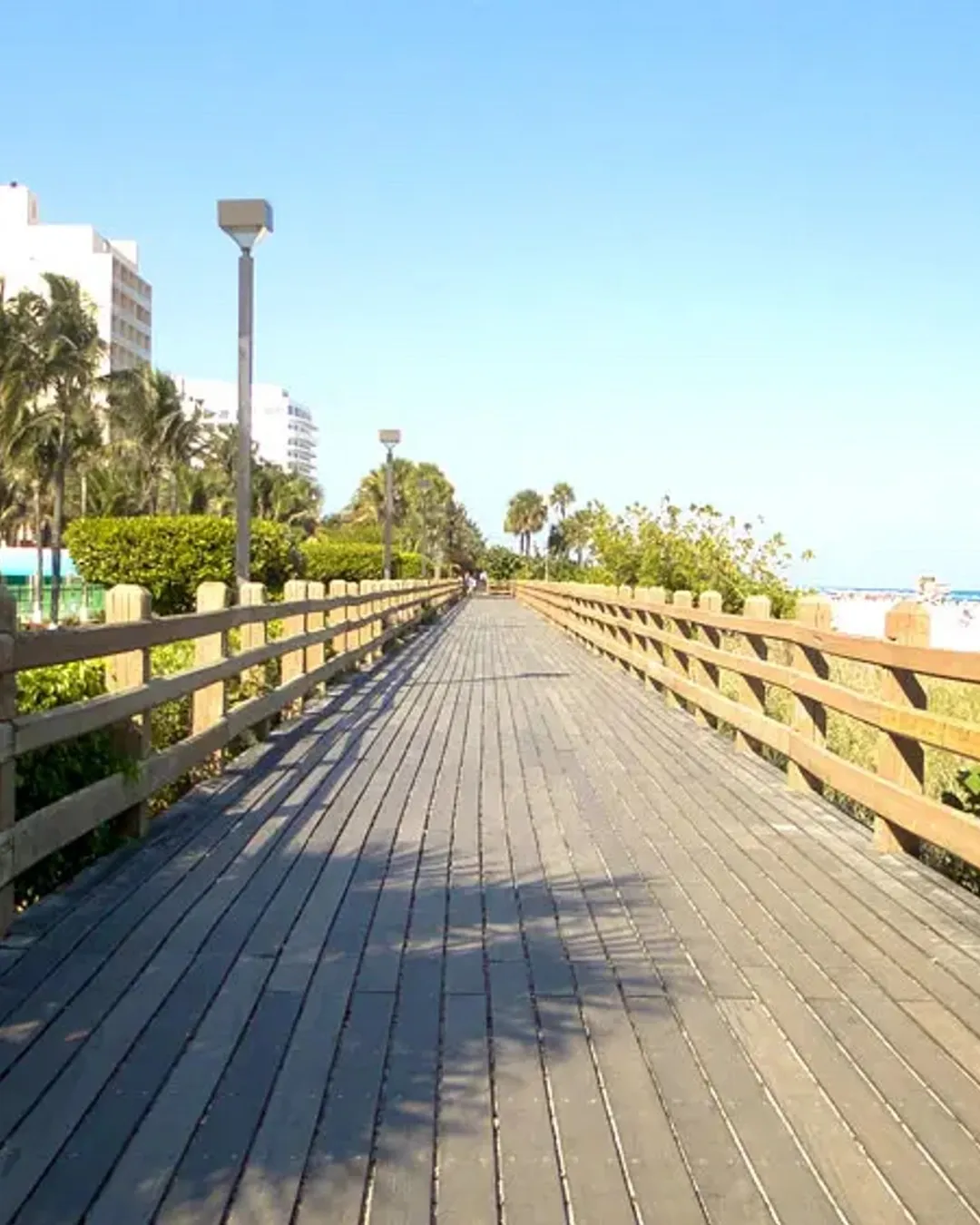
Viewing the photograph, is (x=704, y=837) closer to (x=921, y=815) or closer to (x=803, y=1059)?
(x=921, y=815)

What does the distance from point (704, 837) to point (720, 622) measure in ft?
12.9

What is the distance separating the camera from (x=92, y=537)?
2553 centimetres

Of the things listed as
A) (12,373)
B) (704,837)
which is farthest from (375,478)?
(704,837)

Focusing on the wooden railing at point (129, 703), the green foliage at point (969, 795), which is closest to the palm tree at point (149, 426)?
the wooden railing at point (129, 703)

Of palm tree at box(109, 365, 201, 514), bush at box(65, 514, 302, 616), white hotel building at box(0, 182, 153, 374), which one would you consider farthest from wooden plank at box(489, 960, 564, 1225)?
white hotel building at box(0, 182, 153, 374)

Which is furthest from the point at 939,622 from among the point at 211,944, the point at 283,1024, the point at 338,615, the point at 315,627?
the point at 283,1024

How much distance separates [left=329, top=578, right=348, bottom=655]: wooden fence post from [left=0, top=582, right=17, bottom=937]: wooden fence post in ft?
31.7

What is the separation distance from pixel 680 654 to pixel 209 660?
668 cm

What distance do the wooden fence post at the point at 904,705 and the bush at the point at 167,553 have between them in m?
19.4

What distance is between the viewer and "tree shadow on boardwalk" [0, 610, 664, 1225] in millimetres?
3004

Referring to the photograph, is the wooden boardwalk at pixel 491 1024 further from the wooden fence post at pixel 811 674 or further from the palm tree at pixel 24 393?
the palm tree at pixel 24 393

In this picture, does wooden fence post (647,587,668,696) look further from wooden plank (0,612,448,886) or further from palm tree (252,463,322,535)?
palm tree (252,463,322,535)

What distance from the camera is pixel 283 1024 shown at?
394 cm

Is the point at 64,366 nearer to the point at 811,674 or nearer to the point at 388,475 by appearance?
the point at 388,475
